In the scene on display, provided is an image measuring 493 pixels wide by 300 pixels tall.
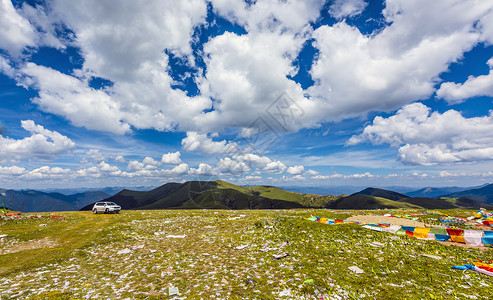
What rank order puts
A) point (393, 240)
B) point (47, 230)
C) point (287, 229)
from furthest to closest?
point (47, 230) → point (287, 229) → point (393, 240)

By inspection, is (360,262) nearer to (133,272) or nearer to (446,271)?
(446,271)

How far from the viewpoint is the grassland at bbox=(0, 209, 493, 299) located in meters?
8.66

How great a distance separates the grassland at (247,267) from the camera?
8664mm

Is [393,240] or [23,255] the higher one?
[393,240]

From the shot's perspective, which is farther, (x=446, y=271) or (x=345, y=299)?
(x=446, y=271)

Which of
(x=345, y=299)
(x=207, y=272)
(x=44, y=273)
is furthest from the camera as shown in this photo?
(x=44, y=273)

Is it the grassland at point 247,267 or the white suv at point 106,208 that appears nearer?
the grassland at point 247,267

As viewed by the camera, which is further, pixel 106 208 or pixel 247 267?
pixel 106 208

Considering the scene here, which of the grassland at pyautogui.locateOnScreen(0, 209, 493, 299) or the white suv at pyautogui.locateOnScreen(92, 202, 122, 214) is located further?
the white suv at pyautogui.locateOnScreen(92, 202, 122, 214)

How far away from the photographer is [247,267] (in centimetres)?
1150

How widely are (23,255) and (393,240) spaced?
30.6m

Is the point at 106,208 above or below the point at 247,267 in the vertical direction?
above

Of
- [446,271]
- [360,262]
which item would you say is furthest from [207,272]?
[446,271]

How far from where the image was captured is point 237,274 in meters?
10.6
